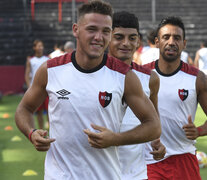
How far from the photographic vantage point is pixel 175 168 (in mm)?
4750

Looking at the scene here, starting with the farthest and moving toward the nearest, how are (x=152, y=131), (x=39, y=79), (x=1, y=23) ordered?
(x=1, y=23)
(x=39, y=79)
(x=152, y=131)

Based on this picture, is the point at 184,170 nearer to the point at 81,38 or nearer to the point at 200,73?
the point at 200,73

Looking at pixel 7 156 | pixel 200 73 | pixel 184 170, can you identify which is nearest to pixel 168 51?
pixel 200 73

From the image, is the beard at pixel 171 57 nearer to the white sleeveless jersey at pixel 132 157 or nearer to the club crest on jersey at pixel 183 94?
the club crest on jersey at pixel 183 94

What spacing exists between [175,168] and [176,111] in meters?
0.56

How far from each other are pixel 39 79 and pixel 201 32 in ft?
70.3

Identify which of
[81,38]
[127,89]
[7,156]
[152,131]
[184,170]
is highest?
[81,38]

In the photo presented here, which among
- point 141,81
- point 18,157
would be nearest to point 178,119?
point 141,81

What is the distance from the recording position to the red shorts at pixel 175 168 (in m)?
4.73

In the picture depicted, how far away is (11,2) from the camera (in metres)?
24.9

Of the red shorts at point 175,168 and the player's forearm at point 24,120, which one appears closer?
the player's forearm at point 24,120

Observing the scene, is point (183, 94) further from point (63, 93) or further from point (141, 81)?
point (63, 93)

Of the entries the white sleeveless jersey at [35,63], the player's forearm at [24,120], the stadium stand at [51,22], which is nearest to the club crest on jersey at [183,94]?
the player's forearm at [24,120]

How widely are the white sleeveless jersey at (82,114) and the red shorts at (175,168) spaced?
154 cm
